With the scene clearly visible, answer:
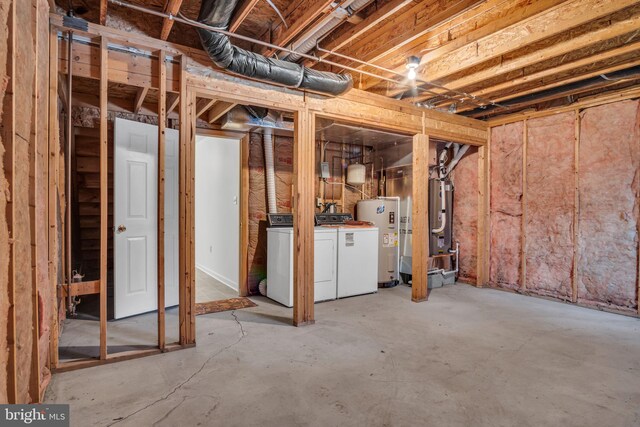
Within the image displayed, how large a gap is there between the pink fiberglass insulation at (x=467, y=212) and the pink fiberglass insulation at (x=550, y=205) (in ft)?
2.35

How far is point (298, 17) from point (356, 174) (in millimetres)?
3002

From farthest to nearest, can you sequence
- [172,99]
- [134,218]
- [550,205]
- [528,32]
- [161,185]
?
[550,205], [134,218], [172,99], [528,32], [161,185]

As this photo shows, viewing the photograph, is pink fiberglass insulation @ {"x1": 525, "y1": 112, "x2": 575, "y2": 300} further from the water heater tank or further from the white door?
the white door

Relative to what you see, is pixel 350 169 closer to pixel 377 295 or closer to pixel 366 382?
pixel 377 295

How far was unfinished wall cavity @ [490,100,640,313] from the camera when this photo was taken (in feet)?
11.9

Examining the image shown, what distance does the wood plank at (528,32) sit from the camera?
233 centimetres

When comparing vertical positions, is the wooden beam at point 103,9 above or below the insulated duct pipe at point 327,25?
below

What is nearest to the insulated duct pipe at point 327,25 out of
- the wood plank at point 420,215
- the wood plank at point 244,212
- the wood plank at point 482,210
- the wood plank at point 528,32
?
the wood plank at point 528,32

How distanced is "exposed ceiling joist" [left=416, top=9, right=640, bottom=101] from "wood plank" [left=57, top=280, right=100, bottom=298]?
3.96m

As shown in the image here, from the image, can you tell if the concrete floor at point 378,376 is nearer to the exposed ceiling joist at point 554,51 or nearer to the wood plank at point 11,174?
the wood plank at point 11,174

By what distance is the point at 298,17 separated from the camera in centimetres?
249

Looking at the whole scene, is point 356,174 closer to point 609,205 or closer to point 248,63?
point 248,63

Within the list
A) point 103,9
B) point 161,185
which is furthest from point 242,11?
point 161,185

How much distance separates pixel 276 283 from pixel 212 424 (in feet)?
7.78
